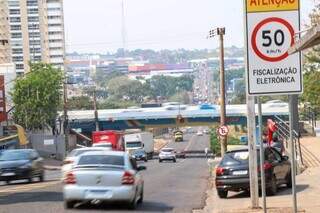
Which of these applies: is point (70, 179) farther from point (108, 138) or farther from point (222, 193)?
point (108, 138)

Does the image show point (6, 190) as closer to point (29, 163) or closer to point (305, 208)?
point (29, 163)

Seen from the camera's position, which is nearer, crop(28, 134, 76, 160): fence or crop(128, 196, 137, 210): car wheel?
crop(128, 196, 137, 210): car wheel

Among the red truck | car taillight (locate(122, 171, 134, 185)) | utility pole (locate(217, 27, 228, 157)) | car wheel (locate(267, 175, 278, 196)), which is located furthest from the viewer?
the red truck

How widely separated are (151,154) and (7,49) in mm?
80203

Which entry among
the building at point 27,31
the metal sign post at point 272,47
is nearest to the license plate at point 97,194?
the metal sign post at point 272,47

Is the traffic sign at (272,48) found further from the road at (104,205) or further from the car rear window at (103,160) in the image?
the road at (104,205)

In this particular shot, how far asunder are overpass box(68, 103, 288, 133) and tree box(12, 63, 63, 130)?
16.6 metres

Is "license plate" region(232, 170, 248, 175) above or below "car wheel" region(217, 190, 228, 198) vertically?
above

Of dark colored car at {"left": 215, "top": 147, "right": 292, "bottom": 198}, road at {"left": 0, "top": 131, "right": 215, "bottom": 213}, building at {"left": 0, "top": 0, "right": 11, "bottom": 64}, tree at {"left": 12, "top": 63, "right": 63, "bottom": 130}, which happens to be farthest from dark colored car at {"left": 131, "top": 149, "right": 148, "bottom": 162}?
building at {"left": 0, "top": 0, "right": 11, "bottom": 64}

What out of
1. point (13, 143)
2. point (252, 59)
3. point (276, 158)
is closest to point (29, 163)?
point (276, 158)

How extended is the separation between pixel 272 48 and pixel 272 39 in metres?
0.20

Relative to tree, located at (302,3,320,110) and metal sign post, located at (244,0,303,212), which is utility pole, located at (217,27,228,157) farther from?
metal sign post, located at (244,0,303,212)

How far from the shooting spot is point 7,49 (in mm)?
167375

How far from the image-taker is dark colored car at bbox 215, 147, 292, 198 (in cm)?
2405
